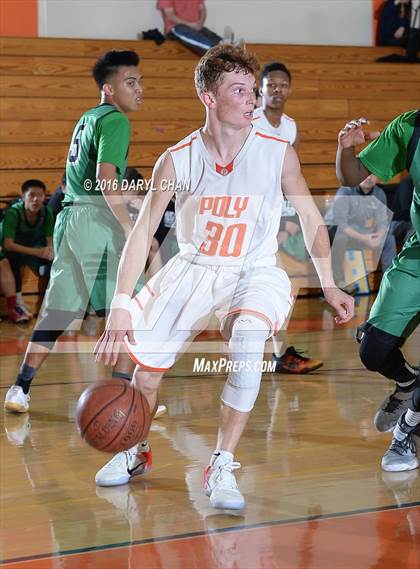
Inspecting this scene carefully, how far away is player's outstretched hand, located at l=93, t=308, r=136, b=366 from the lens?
10.6 ft

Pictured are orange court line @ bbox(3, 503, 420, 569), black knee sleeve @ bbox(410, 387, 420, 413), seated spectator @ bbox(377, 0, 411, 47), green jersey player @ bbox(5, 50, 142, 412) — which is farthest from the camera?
seated spectator @ bbox(377, 0, 411, 47)

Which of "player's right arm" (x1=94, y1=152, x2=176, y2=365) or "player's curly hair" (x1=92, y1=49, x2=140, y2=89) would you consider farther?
"player's curly hair" (x1=92, y1=49, x2=140, y2=89)

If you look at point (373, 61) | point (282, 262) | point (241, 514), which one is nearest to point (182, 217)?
point (241, 514)

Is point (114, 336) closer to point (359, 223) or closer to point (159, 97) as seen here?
point (359, 223)

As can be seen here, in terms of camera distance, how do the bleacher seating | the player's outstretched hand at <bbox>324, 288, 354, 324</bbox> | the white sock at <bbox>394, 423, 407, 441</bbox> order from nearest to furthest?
the player's outstretched hand at <bbox>324, 288, 354, 324</bbox>
the white sock at <bbox>394, 423, 407, 441</bbox>
the bleacher seating

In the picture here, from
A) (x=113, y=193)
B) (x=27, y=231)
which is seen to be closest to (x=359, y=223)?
(x=27, y=231)

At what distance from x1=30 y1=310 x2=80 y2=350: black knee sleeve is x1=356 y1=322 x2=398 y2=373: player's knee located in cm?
178

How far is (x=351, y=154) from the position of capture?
388 cm

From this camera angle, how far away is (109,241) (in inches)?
205

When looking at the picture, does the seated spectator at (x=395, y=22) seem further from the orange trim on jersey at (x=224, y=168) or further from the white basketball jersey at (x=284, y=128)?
the orange trim on jersey at (x=224, y=168)

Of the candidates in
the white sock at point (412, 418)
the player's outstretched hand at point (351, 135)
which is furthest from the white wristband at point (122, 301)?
the white sock at point (412, 418)

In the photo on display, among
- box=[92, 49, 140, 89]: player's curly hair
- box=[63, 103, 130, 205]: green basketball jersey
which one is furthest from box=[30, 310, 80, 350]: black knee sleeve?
box=[92, 49, 140, 89]: player's curly hair

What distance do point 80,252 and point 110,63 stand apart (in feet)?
3.32

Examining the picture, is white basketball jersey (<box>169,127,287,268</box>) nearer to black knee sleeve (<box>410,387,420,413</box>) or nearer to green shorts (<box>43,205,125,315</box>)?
black knee sleeve (<box>410,387,420,413</box>)
